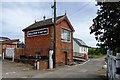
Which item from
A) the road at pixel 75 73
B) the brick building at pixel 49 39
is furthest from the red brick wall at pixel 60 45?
the road at pixel 75 73

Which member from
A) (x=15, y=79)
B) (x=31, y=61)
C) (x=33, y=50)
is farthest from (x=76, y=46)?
(x=15, y=79)

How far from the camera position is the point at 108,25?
46.5ft

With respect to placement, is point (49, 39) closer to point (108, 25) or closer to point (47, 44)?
point (47, 44)

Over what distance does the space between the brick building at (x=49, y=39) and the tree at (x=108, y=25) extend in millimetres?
15422

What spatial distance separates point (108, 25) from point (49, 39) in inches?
662

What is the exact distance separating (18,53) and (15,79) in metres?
17.1

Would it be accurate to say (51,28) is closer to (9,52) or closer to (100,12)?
(9,52)

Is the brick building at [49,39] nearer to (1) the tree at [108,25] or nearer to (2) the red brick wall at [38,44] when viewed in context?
(2) the red brick wall at [38,44]

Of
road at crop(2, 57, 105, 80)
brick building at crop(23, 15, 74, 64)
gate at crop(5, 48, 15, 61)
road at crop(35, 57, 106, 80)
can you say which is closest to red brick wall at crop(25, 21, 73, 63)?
brick building at crop(23, 15, 74, 64)

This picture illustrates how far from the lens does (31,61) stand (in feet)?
89.1

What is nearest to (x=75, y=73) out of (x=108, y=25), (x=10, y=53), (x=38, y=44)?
(x=108, y=25)

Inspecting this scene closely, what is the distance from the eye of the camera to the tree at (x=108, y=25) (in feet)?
42.0

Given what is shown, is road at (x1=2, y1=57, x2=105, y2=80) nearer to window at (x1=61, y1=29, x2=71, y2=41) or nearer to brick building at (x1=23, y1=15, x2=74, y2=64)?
brick building at (x1=23, y1=15, x2=74, y2=64)

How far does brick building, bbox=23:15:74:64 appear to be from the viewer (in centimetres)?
3073
